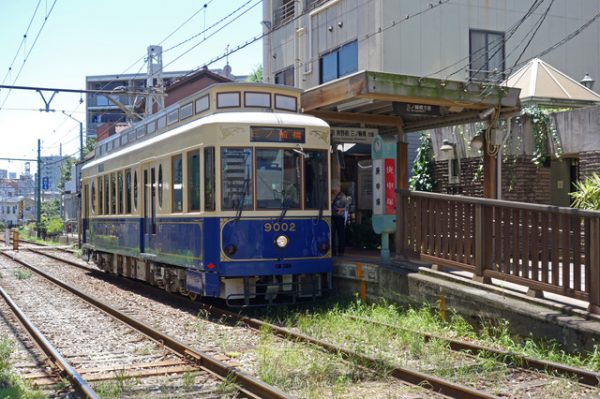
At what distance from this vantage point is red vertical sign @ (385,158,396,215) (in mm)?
11781

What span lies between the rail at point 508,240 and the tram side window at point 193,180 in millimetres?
3296

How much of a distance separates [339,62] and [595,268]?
1568 cm

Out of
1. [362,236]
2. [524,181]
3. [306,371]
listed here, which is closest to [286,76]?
[362,236]

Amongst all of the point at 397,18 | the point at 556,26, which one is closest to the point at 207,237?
the point at 397,18

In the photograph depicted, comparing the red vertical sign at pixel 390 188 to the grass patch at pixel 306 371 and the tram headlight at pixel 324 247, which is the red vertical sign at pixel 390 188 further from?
the grass patch at pixel 306 371

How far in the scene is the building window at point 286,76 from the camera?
25.1 meters

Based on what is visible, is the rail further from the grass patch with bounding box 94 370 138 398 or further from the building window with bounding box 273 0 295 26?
the building window with bounding box 273 0 295 26

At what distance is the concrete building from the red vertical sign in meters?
8.67

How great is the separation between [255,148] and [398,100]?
2.81 metres

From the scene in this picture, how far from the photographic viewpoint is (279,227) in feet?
36.1

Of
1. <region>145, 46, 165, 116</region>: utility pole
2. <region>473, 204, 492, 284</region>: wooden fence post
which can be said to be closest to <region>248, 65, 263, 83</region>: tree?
<region>145, 46, 165, 116</region>: utility pole

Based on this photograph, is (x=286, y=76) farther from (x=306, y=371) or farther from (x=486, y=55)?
(x=306, y=371)

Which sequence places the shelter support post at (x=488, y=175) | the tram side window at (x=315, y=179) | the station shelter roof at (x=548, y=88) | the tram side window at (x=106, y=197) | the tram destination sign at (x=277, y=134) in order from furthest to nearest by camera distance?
the station shelter roof at (x=548, y=88) < the tram side window at (x=106, y=197) < the shelter support post at (x=488, y=175) < the tram side window at (x=315, y=179) < the tram destination sign at (x=277, y=134)

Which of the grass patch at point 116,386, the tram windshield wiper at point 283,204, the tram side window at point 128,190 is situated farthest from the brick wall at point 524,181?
the grass patch at point 116,386
